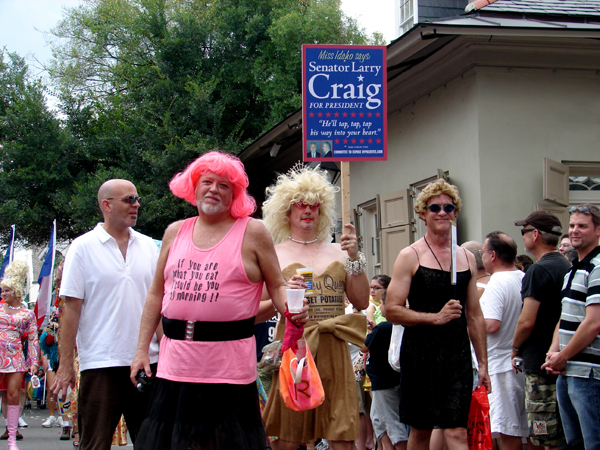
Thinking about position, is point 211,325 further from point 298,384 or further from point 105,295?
point 105,295

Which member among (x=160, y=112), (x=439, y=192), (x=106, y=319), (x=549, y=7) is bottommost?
(x=106, y=319)

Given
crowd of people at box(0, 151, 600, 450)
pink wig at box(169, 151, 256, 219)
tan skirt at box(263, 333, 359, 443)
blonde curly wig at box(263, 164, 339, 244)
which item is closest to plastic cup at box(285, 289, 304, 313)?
crowd of people at box(0, 151, 600, 450)

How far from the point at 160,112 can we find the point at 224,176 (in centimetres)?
1657

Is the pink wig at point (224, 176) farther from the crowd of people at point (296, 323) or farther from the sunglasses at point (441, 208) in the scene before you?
the sunglasses at point (441, 208)

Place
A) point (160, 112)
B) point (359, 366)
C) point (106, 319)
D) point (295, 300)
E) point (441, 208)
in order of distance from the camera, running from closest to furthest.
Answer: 1. point (295, 300)
2. point (106, 319)
3. point (441, 208)
4. point (359, 366)
5. point (160, 112)

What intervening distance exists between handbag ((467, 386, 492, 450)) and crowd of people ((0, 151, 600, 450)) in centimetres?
12

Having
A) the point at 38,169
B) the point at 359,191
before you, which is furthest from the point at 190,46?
the point at 359,191

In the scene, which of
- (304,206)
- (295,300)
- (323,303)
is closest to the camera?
(295,300)

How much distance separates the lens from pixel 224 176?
395 centimetres

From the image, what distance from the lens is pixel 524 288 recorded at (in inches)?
216

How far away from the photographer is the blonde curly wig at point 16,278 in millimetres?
9344

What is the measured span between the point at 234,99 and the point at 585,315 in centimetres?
1822

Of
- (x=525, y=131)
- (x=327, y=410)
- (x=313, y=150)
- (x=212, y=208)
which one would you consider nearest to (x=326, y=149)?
(x=313, y=150)

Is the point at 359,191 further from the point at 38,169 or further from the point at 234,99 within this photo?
the point at 38,169
